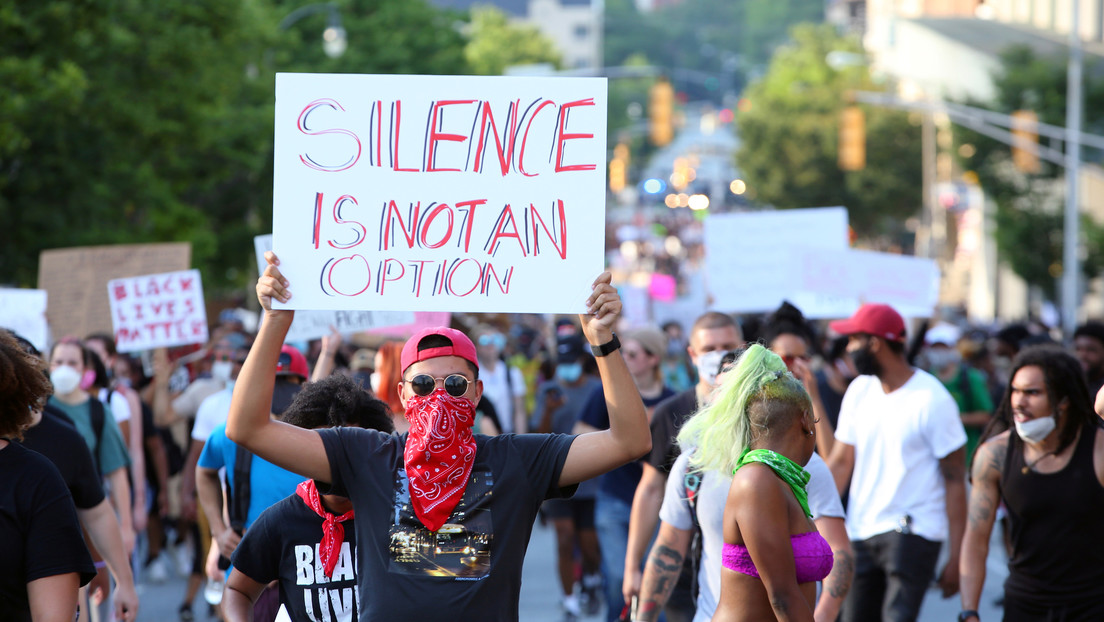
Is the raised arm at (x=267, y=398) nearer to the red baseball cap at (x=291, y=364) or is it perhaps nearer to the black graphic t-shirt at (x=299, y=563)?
the black graphic t-shirt at (x=299, y=563)

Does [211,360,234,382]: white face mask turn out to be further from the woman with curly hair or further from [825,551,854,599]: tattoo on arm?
the woman with curly hair

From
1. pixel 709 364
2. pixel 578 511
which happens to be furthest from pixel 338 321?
pixel 578 511

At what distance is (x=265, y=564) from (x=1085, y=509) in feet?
9.95

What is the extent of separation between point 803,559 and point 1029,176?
31283mm

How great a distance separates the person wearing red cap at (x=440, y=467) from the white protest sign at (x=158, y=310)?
23.3 ft

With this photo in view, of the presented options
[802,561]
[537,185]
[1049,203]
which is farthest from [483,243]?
[1049,203]

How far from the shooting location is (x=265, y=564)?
14.4ft

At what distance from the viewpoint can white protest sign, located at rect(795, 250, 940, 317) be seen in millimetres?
10797

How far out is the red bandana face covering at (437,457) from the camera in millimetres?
3802

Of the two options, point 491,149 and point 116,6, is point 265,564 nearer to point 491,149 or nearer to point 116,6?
point 491,149

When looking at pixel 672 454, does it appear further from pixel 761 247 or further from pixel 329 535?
pixel 761 247

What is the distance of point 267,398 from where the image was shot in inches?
148

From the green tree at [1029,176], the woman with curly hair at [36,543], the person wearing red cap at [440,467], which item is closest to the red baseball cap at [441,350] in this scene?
the person wearing red cap at [440,467]

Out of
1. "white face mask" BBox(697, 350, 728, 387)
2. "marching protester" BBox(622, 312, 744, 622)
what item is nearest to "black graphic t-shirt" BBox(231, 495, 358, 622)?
"marching protester" BBox(622, 312, 744, 622)
